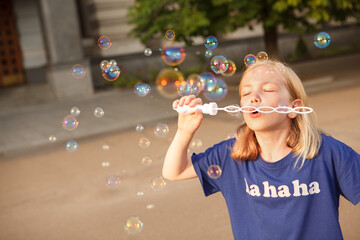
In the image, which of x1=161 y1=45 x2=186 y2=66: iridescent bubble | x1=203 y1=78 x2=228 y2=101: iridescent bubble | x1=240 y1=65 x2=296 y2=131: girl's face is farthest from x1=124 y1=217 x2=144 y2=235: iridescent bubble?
x1=161 y1=45 x2=186 y2=66: iridescent bubble

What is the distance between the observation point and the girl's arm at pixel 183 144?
185 centimetres

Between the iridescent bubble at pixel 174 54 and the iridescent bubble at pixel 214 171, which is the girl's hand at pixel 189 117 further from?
the iridescent bubble at pixel 174 54

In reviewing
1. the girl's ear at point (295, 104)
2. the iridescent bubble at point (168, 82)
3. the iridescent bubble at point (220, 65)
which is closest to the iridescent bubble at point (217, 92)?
the iridescent bubble at point (220, 65)

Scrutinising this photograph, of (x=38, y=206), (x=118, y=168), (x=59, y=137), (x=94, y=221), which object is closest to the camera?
(x=94, y=221)

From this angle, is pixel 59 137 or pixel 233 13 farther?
pixel 233 13

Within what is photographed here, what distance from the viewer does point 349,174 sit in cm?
177

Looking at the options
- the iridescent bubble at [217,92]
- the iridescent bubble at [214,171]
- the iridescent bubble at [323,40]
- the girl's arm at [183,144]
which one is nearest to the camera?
the girl's arm at [183,144]

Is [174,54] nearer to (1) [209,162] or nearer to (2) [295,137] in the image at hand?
(1) [209,162]

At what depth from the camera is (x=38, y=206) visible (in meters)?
4.94

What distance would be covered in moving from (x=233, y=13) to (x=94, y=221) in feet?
26.9

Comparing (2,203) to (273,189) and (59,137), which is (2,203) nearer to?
(59,137)

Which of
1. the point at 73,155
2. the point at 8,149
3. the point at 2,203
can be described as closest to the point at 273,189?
the point at 2,203

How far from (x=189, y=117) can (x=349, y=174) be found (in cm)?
70

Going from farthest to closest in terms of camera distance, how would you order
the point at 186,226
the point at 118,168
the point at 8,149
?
the point at 8,149, the point at 118,168, the point at 186,226
